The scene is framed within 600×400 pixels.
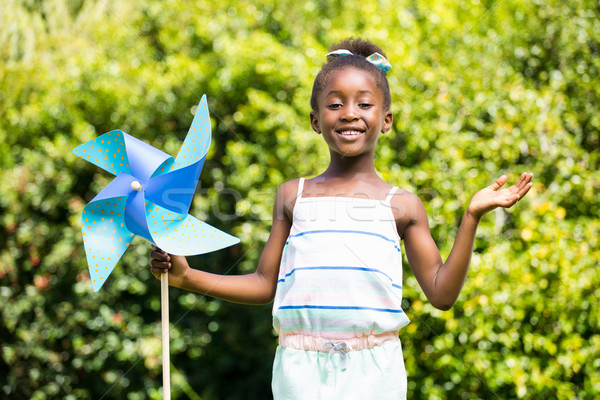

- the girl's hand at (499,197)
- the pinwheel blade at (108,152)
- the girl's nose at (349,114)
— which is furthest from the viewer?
the pinwheel blade at (108,152)

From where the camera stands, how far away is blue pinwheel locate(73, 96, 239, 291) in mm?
2322

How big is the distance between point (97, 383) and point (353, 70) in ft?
12.9

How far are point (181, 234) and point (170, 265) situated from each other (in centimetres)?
11

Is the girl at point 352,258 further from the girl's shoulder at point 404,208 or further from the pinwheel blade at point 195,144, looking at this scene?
the pinwheel blade at point 195,144

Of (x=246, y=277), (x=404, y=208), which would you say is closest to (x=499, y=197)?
(x=404, y=208)

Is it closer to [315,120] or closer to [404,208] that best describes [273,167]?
[315,120]

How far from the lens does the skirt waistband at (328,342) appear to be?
2.10m

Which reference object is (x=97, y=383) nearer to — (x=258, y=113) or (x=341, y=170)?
(x=258, y=113)

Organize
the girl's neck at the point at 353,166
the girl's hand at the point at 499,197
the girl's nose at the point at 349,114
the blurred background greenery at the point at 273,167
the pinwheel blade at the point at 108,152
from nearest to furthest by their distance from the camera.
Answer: the girl's hand at the point at 499,197, the girl's nose at the point at 349,114, the girl's neck at the point at 353,166, the pinwheel blade at the point at 108,152, the blurred background greenery at the point at 273,167

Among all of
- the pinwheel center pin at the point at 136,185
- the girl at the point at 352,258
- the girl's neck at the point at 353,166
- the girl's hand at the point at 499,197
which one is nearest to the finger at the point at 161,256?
the pinwheel center pin at the point at 136,185

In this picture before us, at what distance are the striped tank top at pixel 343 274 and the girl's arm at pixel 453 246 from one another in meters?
0.08

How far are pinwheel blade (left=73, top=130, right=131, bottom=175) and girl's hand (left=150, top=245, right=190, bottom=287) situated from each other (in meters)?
0.32

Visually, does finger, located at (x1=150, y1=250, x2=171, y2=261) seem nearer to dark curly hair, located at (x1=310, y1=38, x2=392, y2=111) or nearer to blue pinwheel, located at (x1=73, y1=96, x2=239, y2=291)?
blue pinwheel, located at (x1=73, y1=96, x2=239, y2=291)

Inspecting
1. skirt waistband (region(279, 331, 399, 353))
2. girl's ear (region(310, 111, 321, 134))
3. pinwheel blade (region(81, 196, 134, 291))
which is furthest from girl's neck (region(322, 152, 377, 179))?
pinwheel blade (region(81, 196, 134, 291))
